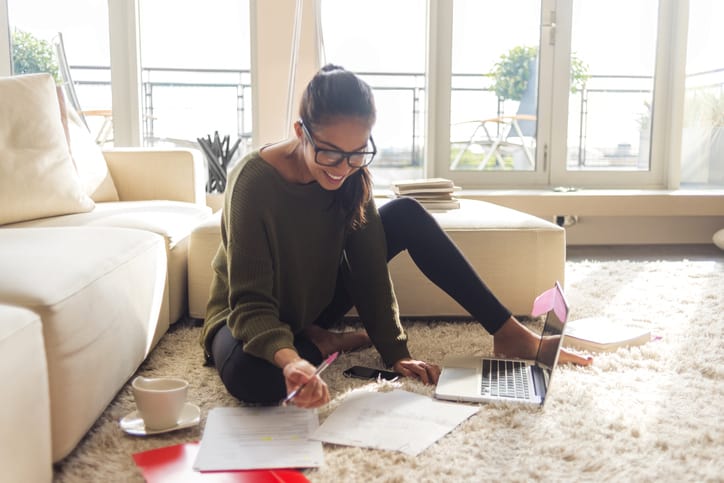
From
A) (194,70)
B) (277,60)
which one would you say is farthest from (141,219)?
(194,70)

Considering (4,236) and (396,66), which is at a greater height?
(396,66)

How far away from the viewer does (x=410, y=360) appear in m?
1.75

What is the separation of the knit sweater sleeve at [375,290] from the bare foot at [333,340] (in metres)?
0.14

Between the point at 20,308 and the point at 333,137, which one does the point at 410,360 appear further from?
the point at 20,308

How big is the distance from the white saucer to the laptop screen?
757mm

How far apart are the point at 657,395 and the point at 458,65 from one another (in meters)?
3.00

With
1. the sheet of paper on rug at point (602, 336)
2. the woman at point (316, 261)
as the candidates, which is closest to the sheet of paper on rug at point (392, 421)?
the woman at point (316, 261)

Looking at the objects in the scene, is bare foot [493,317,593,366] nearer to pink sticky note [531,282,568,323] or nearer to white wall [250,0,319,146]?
pink sticky note [531,282,568,323]

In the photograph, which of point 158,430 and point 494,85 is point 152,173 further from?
point 494,85

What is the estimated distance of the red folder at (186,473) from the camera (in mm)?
1190

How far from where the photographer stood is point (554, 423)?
57.1 inches

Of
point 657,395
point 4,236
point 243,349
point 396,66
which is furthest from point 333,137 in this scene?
point 396,66

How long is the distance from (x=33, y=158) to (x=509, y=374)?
1.62 metres

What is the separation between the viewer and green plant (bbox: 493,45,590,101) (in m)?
4.26
